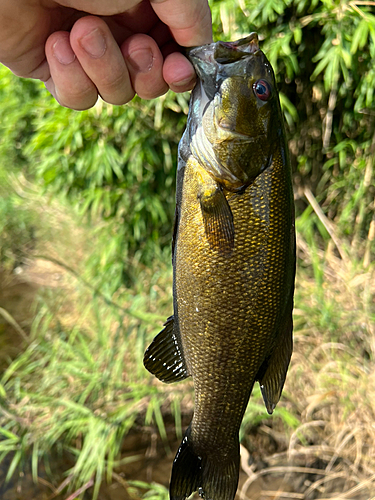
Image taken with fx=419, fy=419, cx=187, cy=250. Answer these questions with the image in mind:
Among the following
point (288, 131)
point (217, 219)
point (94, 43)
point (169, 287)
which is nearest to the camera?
point (217, 219)

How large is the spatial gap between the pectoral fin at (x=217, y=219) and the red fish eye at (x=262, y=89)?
250 mm

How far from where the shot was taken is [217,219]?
1016 millimetres

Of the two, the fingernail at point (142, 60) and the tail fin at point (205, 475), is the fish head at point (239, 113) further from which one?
the tail fin at point (205, 475)

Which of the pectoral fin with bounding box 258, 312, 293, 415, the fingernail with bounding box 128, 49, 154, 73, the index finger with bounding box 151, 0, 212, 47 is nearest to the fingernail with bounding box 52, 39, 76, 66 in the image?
the fingernail with bounding box 128, 49, 154, 73

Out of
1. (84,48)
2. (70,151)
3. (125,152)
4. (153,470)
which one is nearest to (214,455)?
(84,48)

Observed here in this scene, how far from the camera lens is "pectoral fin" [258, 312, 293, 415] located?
1.08m

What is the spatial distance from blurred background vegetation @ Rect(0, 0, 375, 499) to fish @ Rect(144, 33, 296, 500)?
4.30 feet

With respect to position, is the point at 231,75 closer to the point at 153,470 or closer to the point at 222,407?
the point at 222,407

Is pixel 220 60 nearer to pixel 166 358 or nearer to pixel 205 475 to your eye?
pixel 166 358

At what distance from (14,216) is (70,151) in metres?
2.09

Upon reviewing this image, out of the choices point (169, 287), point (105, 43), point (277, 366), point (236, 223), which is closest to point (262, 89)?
point (236, 223)

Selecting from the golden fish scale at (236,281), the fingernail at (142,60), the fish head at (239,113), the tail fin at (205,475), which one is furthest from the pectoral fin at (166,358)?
the fingernail at (142,60)

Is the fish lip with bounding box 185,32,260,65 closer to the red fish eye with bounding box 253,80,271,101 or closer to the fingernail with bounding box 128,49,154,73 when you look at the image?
the red fish eye with bounding box 253,80,271,101

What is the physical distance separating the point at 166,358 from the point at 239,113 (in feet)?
2.22
